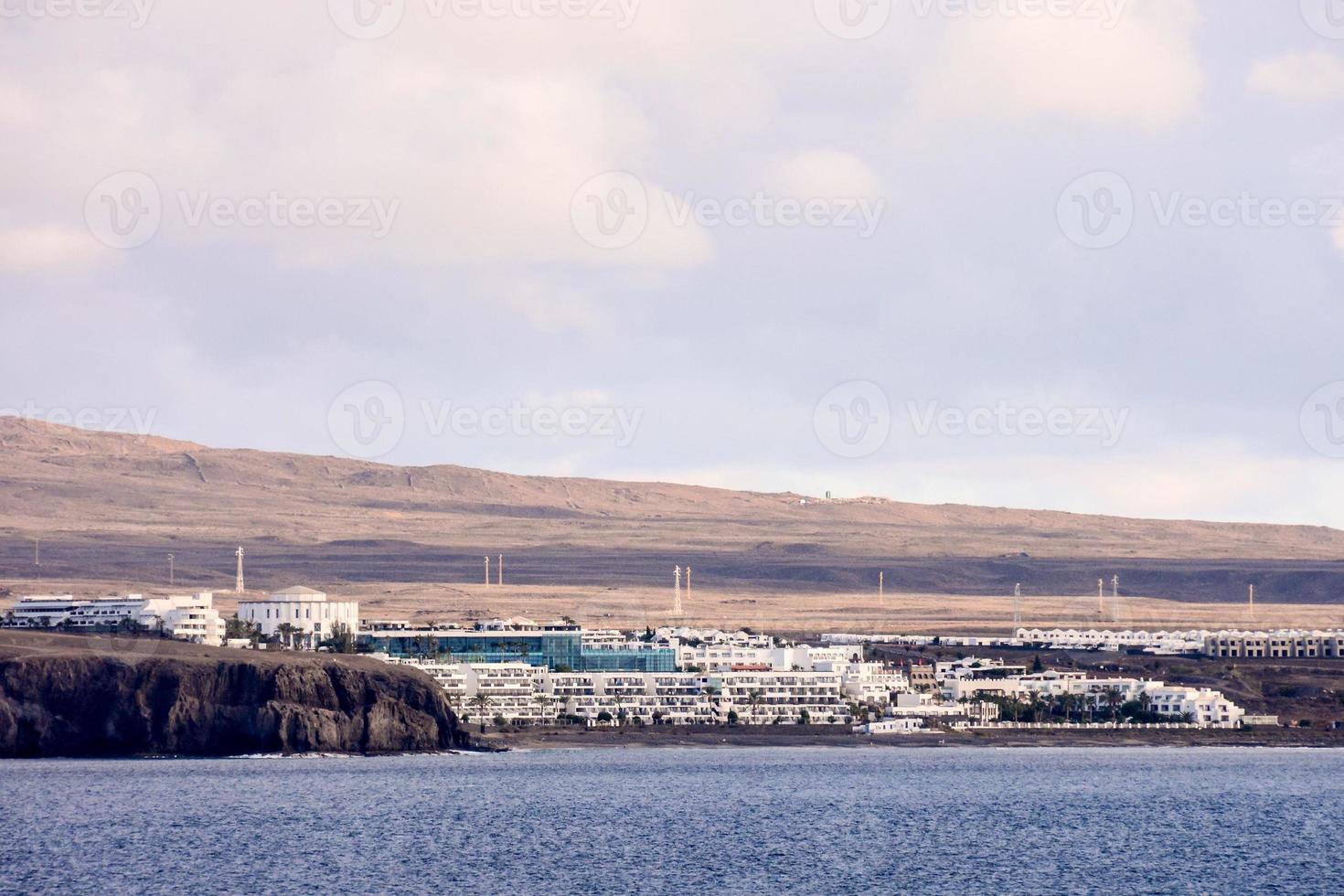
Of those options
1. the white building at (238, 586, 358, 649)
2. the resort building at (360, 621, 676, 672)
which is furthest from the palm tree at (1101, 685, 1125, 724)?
the white building at (238, 586, 358, 649)

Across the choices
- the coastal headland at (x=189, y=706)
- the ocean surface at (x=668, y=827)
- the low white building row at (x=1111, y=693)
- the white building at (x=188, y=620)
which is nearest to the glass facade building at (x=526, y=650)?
the white building at (x=188, y=620)

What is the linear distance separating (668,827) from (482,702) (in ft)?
221

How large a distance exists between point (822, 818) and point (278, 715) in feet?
171

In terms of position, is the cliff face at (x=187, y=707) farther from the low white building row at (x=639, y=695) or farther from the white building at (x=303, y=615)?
the white building at (x=303, y=615)

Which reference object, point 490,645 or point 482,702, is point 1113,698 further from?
point 490,645

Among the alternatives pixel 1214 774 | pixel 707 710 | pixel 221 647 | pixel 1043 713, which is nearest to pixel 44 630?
pixel 221 647

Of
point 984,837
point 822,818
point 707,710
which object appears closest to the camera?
point 984,837

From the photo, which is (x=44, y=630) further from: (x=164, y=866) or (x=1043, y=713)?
(x=164, y=866)

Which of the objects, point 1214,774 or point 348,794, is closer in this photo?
point 348,794

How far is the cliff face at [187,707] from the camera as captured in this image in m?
137

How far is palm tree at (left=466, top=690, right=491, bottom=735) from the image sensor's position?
16025cm

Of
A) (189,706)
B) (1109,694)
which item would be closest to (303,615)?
(189,706)

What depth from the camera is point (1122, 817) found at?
3962 inches

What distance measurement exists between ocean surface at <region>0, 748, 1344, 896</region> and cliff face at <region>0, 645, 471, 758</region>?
2169mm
